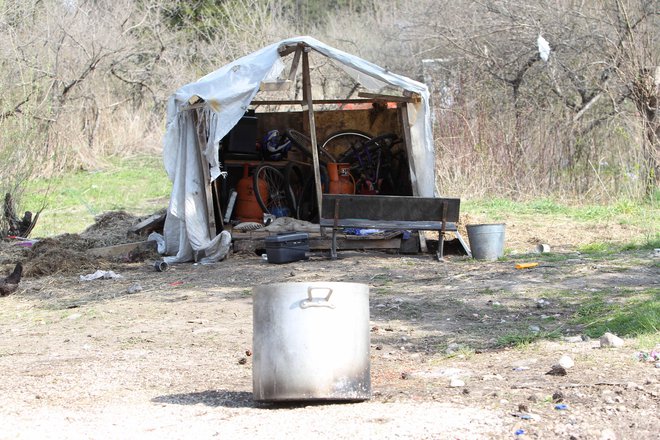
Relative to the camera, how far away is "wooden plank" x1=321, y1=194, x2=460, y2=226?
11.3 m

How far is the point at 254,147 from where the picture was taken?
543 inches

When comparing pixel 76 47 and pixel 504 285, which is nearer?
pixel 504 285

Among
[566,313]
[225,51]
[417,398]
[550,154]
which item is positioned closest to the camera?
[417,398]

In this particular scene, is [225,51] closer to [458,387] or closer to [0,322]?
[0,322]

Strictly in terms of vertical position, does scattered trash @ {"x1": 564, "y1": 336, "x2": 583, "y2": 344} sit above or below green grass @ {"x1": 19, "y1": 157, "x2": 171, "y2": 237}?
below

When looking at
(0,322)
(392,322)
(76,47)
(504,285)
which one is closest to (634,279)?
(504,285)

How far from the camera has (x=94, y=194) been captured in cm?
1970

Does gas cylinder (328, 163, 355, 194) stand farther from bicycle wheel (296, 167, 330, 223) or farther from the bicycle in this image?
bicycle wheel (296, 167, 330, 223)

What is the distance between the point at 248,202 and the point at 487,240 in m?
3.81

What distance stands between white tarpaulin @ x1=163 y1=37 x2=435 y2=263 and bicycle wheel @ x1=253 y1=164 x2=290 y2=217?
1270 mm

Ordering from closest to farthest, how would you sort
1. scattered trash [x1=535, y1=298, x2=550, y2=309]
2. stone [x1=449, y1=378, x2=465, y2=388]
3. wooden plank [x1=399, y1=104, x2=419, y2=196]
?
1. stone [x1=449, y1=378, x2=465, y2=388]
2. scattered trash [x1=535, y1=298, x2=550, y2=309]
3. wooden plank [x1=399, y1=104, x2=419, y2=196]

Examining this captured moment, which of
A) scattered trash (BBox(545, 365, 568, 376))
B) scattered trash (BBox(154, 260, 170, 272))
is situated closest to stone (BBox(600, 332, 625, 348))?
scattered trash (BBox(545, 365, 568, 376))

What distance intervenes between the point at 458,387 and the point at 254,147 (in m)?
Answer: 8.81

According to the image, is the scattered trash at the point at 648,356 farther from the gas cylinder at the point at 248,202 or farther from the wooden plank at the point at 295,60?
the gas cylinder at the point at 248,202
